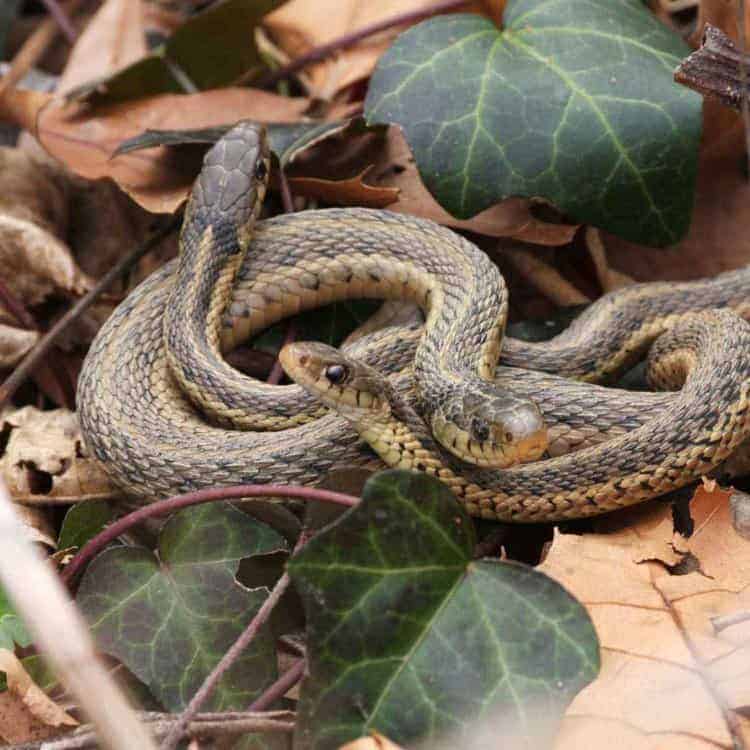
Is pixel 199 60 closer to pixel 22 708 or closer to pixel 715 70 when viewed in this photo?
pixel 715 70

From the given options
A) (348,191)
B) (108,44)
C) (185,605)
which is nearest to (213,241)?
(348,191)

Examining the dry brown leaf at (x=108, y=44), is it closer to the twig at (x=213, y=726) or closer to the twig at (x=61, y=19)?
the twig at (x=61, y=19)

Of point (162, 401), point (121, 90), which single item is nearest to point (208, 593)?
point (162, 401)

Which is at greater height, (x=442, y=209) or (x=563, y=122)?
(x=563, y=122)

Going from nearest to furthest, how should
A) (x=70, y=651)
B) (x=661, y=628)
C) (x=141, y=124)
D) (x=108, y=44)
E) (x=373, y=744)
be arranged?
(x=70, y=651) < (x=373, y=744) < (x=661, y=628) < (x=141, y=124) < (x=108, y=44)

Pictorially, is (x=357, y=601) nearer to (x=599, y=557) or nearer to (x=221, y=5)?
(x=599, y=557)

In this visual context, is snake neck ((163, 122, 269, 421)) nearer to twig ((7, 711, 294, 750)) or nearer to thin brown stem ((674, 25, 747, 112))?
twig ((7, 711, 294, 750))
